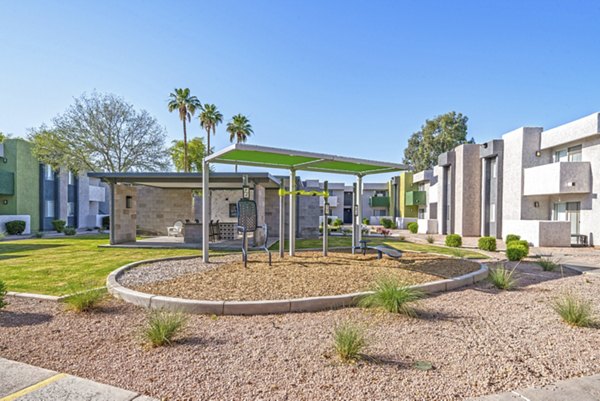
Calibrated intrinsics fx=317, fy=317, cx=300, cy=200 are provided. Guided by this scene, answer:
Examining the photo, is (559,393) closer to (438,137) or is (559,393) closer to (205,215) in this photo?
(205,215)

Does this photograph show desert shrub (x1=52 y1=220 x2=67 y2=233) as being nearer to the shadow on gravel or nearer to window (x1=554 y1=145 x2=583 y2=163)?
the shadow on gravel

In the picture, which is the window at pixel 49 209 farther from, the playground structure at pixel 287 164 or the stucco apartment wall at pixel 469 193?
the stucco apartment wall at pixel 469 193

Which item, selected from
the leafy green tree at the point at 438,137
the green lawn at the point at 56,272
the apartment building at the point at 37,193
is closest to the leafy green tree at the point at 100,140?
the apartment building at the point at 37,193

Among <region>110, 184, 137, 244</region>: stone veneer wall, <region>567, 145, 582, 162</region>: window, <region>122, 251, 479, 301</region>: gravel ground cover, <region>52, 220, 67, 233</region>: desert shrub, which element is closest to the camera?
<region>122, 251, 479, 301</region>: gravel ground cover

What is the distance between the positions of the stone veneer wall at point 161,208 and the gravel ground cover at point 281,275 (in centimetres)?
1332

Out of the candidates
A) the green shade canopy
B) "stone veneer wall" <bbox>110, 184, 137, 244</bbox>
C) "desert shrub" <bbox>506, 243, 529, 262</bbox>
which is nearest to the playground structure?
the green shade canopy

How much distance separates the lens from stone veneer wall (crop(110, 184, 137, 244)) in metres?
14.4

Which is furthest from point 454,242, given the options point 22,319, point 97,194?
point 97,194

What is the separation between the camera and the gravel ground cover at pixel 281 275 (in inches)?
222

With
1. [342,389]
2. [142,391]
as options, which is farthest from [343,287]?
[142,391]

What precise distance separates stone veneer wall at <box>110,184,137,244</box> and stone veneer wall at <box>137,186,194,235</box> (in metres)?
5.75

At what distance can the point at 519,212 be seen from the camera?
19.1 m

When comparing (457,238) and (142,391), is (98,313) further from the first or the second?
(457,238)

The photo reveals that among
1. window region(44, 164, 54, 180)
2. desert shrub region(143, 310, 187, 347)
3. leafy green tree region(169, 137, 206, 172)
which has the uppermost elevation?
leafy green tree region(169, 137, 206, 172)
